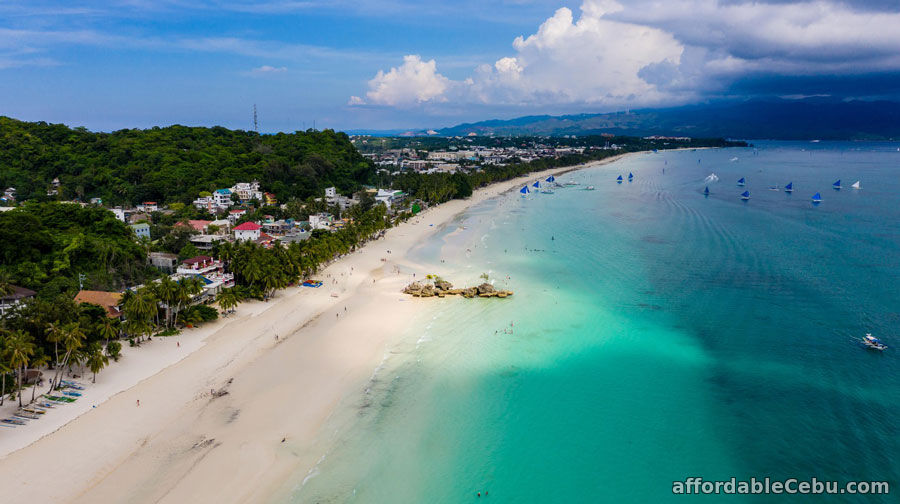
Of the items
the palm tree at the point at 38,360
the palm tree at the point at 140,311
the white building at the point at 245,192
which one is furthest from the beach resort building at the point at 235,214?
the palm tree at the point at 38,360

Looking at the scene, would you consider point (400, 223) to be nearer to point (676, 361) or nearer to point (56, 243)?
point (56, 243)

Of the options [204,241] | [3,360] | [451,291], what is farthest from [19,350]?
[204,241]

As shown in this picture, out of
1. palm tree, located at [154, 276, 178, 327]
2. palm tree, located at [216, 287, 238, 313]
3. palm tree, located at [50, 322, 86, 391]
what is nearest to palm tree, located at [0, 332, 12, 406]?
palm tree, located at [50, 322, 86, 391]

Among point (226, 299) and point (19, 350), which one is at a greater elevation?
point (19, 350)

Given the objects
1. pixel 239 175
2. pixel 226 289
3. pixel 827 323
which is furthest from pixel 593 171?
pixel 226 289

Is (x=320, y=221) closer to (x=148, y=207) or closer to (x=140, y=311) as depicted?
(x=148, y=207)

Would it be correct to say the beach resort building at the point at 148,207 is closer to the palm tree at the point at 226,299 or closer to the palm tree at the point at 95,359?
the palm tree at the point at 226,299
